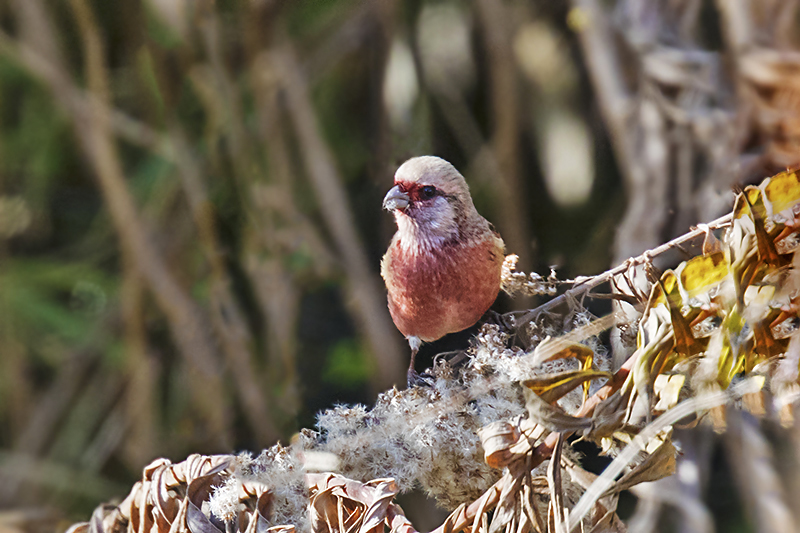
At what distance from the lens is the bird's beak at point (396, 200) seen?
0.36 metres

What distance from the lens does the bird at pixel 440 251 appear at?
1.16 feet

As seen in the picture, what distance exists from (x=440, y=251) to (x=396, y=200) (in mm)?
40

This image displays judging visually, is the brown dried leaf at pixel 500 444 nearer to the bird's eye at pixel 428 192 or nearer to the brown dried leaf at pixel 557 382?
the brown dried leaf at pixel 557 382

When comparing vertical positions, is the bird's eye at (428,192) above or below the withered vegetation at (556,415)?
above

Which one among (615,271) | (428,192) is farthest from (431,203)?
(615,271)

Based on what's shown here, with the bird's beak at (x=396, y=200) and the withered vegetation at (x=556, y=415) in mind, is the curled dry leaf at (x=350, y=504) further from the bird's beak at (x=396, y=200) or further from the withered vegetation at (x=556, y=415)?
the bird's beak at (x=396, y=200)

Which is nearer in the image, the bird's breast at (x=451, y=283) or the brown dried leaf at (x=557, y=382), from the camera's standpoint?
the brown dried leaf at (x=557, y=382)

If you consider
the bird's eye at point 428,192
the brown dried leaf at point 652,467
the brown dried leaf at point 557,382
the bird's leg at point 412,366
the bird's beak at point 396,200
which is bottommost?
the brown dried leaf at point 652,467

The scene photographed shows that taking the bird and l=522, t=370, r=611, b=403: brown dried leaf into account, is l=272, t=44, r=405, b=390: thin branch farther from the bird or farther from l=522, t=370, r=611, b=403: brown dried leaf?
l=522, t=370, r=611, b=403: brown dried leaf

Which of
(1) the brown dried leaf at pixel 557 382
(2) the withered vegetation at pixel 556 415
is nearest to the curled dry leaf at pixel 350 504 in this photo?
(2) the withered vegetation at pixel 556 415

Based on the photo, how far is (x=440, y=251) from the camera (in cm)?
35

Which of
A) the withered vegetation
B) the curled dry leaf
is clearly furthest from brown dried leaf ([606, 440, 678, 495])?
the curled dry leaf

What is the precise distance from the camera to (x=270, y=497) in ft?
1.24

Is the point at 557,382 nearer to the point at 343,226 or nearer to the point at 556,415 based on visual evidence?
the point at 556,415
